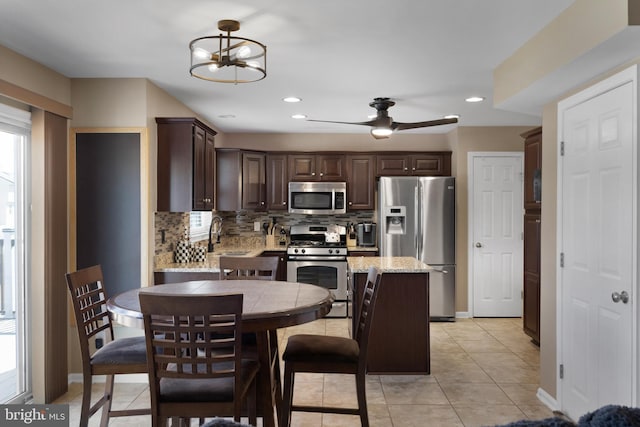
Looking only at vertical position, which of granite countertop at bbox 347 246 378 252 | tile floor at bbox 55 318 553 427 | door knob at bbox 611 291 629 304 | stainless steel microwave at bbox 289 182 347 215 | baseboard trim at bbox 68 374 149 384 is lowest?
tile floor at bbox 55 318 553 427

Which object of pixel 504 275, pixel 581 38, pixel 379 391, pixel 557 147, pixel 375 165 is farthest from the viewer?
pixel 375 165

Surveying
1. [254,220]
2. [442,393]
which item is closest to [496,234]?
[442,393]

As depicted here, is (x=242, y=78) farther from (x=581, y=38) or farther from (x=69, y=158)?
(x=581, y=38)

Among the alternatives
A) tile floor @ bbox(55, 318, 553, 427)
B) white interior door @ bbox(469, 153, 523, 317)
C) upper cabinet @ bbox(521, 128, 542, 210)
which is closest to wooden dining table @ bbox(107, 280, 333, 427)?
tile floor @ bbox(55, 318, 553, 427)

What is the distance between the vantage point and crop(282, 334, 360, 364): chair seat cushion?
257 cm

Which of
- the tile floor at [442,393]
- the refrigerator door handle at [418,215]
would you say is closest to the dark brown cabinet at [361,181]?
the refrigerator door handle at [418,215]

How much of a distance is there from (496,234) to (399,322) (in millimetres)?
2727

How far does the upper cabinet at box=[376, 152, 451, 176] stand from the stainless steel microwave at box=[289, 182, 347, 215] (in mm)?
590

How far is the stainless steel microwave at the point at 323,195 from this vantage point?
21.4 ft

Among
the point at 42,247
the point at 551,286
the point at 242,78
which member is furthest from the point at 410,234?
the point at 42,247

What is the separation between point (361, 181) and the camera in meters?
6.59

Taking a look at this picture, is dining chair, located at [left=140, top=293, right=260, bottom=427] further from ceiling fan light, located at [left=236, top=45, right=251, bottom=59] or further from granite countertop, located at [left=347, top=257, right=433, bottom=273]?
granite countertop, located at [left=347, top=257, right=433, bottom=273]

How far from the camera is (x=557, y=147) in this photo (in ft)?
11.0

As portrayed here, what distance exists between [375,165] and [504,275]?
2.18m
